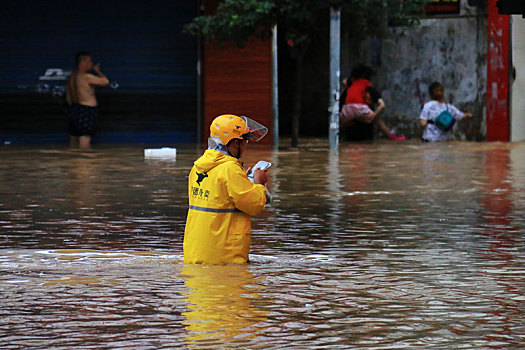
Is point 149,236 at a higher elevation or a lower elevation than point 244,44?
lower

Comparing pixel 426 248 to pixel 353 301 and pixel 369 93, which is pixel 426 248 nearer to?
pixel 353 301

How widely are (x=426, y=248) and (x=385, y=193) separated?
456 cm

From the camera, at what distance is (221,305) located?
6.64 metres

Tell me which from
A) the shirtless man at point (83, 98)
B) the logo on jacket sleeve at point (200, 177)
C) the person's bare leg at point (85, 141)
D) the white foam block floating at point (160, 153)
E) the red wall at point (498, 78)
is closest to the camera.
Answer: the logo on jacket sleeve at point (200, 177)

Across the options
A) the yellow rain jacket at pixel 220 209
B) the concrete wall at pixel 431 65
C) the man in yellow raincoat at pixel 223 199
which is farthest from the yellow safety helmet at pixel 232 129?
the concrete wall at pixel 431 65

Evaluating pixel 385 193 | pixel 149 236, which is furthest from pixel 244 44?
pixel 149 236

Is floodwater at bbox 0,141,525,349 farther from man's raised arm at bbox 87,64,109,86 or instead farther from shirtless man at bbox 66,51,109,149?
shirtless man at bbox 66,51,109,149

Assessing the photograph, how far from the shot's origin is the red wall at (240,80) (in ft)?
79.6

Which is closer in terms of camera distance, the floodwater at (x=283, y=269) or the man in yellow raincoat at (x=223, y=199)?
the floodwater at (x=283, y=269)

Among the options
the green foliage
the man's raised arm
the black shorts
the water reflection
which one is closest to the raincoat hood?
the water reflection

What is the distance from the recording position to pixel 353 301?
6.77 metres

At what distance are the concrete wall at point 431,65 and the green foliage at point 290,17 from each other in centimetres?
255

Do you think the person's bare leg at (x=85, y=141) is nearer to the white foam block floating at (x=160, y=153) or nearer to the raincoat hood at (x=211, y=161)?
the white foam block floating at (x=160, y=153)

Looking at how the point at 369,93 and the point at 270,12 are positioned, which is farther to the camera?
the point at 369,93
